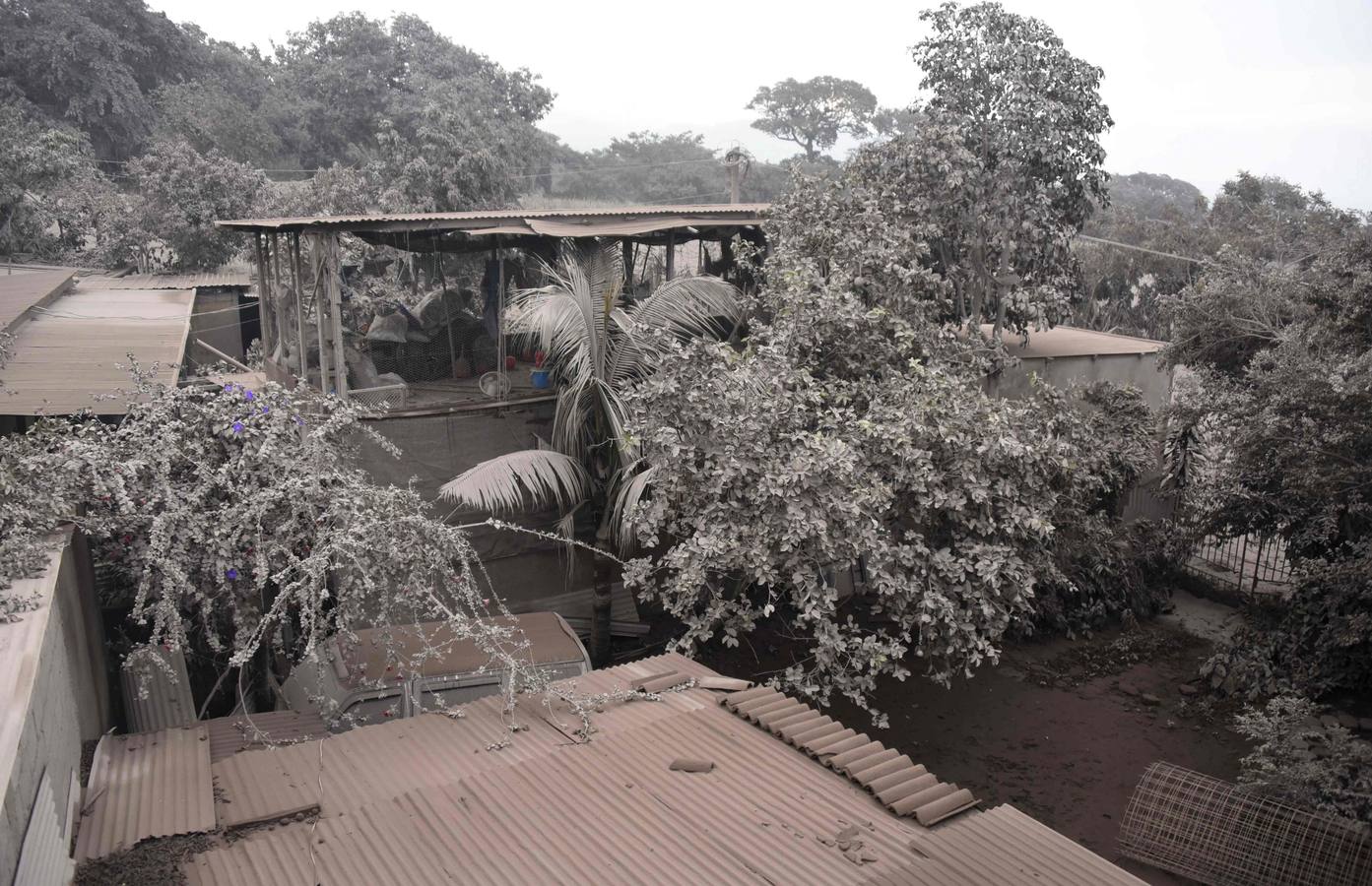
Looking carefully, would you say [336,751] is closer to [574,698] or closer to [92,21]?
[574,698]

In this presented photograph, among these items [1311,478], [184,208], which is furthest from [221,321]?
[1311,478]

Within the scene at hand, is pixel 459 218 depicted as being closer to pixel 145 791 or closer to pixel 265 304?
pixel 265 304

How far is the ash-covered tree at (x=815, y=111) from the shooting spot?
49094mm

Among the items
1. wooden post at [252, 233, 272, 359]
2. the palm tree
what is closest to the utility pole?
the palm tree

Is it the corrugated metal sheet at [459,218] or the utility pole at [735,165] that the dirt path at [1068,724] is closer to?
the corrugated metal sheet at [459,218]

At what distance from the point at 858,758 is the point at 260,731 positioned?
9.69 ft

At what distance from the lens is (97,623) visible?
571cm

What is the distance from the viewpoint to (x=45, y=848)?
2988 millimetres

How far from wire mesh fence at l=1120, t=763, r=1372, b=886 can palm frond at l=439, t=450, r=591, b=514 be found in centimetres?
520

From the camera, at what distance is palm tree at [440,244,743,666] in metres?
8.23

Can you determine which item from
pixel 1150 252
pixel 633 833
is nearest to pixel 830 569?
pixel 633 833

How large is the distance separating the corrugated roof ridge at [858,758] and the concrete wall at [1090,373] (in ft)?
22.9

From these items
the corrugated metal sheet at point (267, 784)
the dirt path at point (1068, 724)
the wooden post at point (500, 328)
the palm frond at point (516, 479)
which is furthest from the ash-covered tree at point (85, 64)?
the corrugated metal sheet at point (267, 784)

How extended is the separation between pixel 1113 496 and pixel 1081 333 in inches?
190
